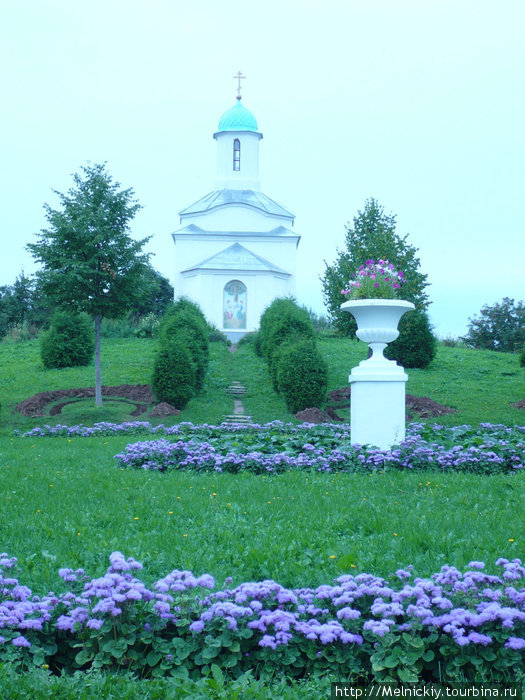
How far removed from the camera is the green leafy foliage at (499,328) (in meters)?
36.6

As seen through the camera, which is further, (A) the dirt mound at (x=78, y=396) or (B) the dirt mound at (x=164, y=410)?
(A) the dirt mound at (x=78, y=396)

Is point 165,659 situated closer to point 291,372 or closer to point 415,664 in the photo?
point 415,664

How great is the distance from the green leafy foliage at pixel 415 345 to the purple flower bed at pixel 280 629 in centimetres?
1880

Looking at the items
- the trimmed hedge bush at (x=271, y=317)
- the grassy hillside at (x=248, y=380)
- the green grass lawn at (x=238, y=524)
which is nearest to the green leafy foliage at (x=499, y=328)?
the grassy hillside at (x=248, y=380)

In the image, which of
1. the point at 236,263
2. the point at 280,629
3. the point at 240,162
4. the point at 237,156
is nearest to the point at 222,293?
the point at 236,263

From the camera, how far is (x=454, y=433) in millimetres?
9875

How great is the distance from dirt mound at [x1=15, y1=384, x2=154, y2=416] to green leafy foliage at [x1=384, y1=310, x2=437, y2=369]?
8.17 metres

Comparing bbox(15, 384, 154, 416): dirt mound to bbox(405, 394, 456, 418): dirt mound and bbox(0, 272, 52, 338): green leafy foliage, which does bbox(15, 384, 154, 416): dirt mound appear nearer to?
bbox(405, 394, 456, 418): dirt mound

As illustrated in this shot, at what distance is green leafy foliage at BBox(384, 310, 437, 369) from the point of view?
21812mm

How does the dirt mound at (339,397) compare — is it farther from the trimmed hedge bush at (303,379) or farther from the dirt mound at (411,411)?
the trimmed hedge bush at (303,379)

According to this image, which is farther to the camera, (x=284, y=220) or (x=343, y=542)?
(x=284, y=220)

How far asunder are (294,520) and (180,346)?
11.9 metres

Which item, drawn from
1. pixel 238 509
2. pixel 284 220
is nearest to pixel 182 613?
pixel 238 509

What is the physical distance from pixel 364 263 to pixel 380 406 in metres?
13.4
